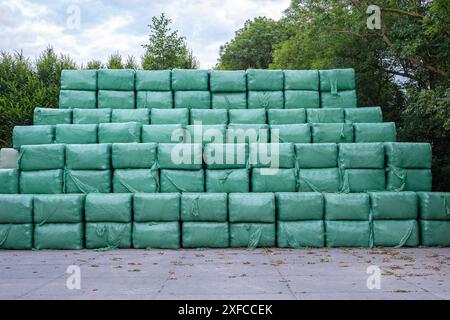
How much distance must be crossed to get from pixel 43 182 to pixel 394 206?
19.5 feet

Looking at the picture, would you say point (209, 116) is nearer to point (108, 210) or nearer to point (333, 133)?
point (333, 133)

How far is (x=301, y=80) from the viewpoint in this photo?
42.1 ft

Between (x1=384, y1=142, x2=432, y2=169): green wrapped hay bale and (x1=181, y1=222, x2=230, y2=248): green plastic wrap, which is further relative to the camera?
(x1=384, y1=142, x2=432, y2=169): green wrapped hay bale

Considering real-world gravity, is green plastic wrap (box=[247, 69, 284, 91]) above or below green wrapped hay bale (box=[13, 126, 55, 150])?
above

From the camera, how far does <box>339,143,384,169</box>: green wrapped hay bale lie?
9.90 meters

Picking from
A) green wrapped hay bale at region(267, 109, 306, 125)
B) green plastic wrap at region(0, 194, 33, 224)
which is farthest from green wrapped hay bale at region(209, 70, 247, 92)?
green plastic wrap at region(0, 194, 33, 224)

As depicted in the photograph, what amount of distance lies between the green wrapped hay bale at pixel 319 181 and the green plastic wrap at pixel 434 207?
1429mm

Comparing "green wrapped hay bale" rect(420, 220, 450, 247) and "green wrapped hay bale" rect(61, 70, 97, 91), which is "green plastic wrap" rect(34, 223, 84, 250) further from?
"green wrapped hay bale" rect(420, 220, 450, 247)

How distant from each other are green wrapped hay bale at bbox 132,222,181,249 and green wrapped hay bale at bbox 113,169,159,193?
779 mm

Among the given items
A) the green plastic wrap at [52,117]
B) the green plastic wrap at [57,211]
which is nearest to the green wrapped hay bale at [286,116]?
the green plastic wrap at [52,117]

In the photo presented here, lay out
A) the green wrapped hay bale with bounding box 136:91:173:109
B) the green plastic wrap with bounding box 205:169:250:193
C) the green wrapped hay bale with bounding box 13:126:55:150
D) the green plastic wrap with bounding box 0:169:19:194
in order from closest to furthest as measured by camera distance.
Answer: the green plastic wrap with bounding box 205:169:250:193
the green plastic wrap with bounding box 0:169:19:194
the green wrapped hay bale with bounding box 13:126:55:150
the green wrapped hay bale with bounding box 136:91:173:109

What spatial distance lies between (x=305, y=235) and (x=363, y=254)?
1134 mm

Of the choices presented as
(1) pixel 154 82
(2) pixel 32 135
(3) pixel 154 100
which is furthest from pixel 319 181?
(2) pixel 32 135

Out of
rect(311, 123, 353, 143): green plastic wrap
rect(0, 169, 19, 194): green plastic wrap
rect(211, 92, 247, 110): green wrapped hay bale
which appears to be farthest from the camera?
rect(211, 92, 247, 110): green wrapped hay bale
